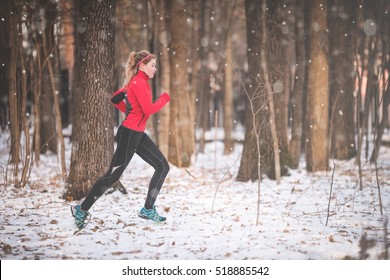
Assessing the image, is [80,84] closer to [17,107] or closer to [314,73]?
[17,107]

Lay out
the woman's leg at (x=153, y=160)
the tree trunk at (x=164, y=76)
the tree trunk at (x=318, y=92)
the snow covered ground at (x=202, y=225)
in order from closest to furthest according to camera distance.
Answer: the snow covered ground at (x=202, y=225) → the woman's leg at (x=153, y=160) → the tree trunk at (x=318, y=92) → the tree trunk at (x=164, y=76)

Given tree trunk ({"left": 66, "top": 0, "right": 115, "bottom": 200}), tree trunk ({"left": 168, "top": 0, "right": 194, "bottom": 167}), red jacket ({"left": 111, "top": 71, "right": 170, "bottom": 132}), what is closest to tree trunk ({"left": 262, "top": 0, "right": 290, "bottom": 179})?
tree trunk ({"left": 66, "top": 0, "right": 115, "bottom": 200})

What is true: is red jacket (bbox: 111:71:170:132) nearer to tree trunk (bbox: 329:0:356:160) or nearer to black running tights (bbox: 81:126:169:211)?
black running tights (bbox: 81:126:169:211)

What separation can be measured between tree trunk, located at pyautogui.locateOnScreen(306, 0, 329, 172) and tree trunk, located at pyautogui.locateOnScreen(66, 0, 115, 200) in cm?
432

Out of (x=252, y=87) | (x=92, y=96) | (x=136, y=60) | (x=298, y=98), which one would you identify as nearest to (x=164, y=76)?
(x=298, y=98)

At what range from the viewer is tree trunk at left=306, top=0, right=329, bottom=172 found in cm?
836

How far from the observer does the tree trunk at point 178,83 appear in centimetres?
1027

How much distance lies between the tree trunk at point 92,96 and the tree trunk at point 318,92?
4319 millimetres

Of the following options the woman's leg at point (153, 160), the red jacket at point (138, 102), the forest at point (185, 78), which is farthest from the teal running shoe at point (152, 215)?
the forest at point (185, 78)

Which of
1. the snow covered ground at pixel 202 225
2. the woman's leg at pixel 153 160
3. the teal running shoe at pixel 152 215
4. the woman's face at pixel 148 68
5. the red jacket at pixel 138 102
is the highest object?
the woman's face at pixel 148 68

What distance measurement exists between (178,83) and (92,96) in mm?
4897

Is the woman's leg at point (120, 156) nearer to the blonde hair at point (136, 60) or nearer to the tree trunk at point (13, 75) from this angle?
the blonde hair at point (136, 60)

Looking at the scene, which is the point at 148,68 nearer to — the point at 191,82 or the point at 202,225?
the point at 202,225

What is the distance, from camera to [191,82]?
13547 mm
